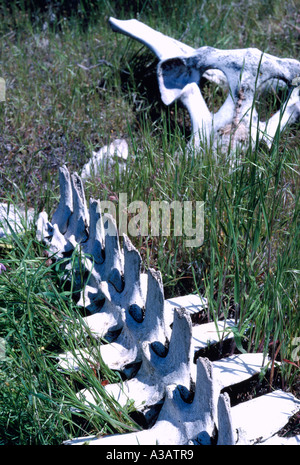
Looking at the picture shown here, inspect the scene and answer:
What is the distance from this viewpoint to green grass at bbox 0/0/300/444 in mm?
1814

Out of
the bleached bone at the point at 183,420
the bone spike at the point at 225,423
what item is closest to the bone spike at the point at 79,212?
the bleached bone at the point at 183,420

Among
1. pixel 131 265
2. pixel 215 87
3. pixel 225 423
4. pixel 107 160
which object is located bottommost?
pixel 225 423

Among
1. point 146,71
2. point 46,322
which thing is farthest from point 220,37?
point 46,322

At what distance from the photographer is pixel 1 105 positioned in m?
3.61

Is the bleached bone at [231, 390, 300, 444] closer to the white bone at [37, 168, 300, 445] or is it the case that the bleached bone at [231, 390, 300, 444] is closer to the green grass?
the white bone at [37, 168, 300, 445]

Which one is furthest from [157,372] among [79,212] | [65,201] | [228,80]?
[228,80]

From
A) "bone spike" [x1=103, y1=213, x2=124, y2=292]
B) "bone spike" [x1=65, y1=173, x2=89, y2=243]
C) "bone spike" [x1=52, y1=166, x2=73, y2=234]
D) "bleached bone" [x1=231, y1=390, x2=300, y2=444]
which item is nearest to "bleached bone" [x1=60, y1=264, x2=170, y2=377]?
"bone spike" [x1=103, y1=213, x2=124, y2=292]

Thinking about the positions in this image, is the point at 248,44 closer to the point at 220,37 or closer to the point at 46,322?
the point at 220,37

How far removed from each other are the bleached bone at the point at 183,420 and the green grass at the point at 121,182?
7cm

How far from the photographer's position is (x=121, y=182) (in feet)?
9.20

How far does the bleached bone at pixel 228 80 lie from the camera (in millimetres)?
3109

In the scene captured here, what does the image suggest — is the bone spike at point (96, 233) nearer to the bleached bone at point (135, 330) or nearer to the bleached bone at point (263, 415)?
the bleached bone at point (135, 330)

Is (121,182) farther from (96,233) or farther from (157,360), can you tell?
(157,360)

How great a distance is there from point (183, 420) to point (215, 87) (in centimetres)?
294
